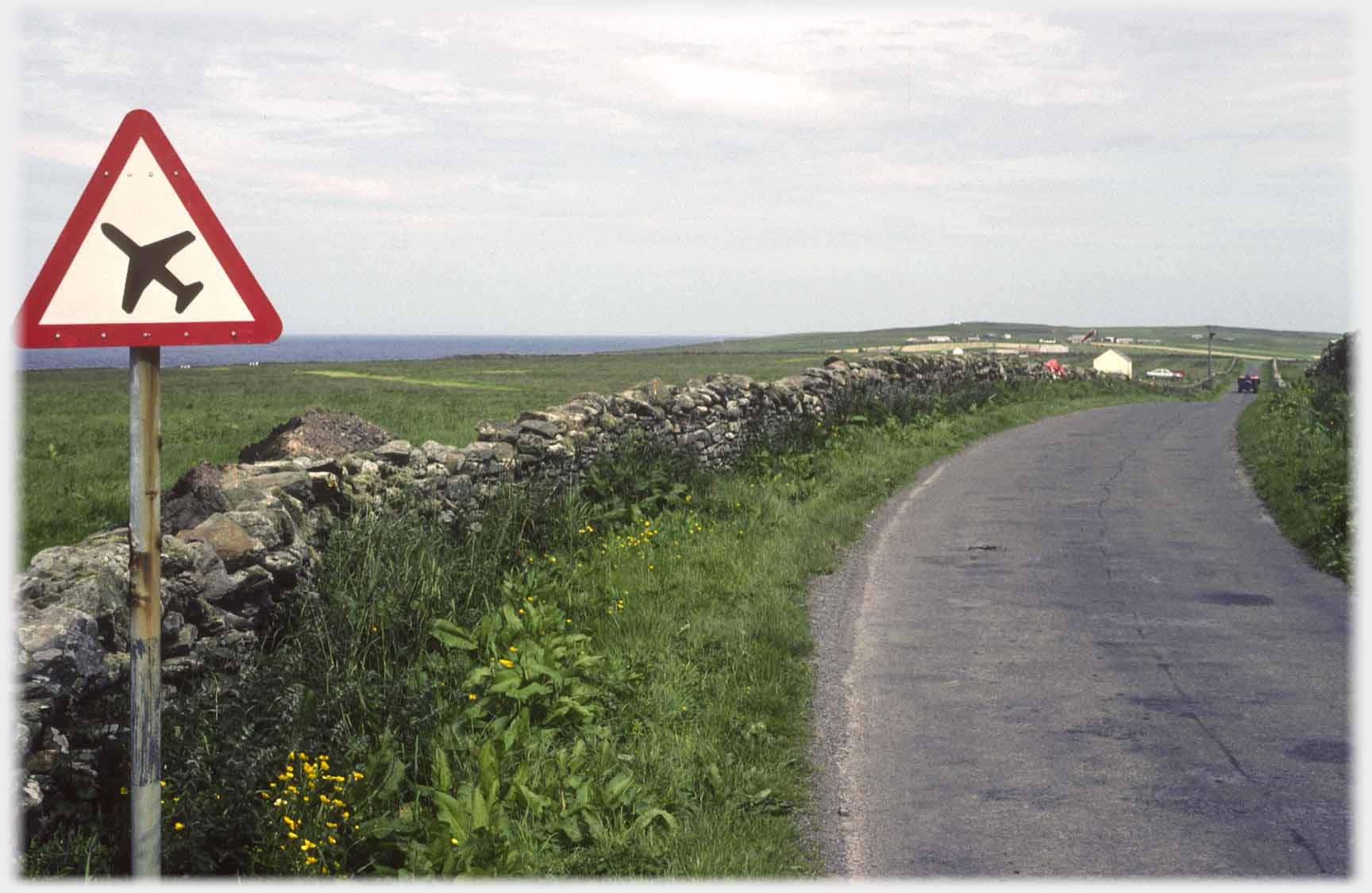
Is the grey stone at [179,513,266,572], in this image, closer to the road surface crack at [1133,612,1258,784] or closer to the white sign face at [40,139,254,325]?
the white sign face at [40,139,254,325]

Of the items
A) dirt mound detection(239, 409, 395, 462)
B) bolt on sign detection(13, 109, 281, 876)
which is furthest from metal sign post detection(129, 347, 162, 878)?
dirt mound detection(239, 409, 395, 462)

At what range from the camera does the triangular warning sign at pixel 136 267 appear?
3.45 m

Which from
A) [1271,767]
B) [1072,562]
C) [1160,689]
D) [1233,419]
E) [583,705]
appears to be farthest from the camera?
[1233,419]

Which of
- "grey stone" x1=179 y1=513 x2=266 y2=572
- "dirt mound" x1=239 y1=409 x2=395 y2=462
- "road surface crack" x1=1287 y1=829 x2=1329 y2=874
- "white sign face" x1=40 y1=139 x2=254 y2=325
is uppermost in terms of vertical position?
"white sign face" x1=40 y1=139 x2=254 y2=325

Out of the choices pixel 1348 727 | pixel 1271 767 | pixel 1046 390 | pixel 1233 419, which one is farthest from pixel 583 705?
pixel 1046 390

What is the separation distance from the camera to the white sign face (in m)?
3.45

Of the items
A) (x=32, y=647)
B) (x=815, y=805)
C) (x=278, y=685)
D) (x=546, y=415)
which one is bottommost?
(x=815, y=805)

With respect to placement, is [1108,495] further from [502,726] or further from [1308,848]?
[502,726]

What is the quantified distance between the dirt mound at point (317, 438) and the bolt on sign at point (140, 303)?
24.4ft

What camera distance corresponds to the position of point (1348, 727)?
592 centimetres

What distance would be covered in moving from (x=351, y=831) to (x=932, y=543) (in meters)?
7.57

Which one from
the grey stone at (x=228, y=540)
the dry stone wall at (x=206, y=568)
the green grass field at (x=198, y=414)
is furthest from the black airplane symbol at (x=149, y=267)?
the green grass field at (x=198, y=414)

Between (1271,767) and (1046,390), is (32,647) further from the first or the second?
(1046,390)

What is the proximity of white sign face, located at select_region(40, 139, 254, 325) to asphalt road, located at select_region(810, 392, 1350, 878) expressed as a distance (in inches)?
132
